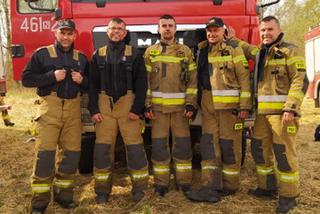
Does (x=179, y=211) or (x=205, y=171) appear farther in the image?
(x=205, y=171)

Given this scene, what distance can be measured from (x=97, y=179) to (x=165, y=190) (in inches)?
30.0

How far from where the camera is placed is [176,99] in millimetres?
4430

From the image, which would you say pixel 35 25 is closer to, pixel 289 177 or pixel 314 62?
pixel 289 177

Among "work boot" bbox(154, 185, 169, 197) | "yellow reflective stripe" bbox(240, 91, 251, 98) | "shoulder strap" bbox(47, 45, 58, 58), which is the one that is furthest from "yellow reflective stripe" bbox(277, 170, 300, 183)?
"shoulder strap" bbox(47, 45, 58, 58)

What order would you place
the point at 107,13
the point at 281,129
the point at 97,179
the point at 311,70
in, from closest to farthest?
1. the point at 281,129
2. the point at 97,179
3. the point at 107,13
4. the point at 311,70

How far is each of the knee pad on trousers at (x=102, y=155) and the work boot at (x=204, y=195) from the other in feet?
3.10

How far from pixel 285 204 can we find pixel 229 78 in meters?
1.37

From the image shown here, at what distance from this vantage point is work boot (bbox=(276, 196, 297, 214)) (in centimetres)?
405

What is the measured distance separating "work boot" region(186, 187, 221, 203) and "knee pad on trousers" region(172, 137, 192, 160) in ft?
1.26

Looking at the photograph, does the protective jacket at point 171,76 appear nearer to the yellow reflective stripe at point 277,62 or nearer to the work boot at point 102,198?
the yellow reflective stripe at point 277,62

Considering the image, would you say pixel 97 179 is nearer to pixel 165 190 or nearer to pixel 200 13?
pixel 165 190

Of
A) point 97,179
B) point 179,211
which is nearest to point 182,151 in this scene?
point 179,211

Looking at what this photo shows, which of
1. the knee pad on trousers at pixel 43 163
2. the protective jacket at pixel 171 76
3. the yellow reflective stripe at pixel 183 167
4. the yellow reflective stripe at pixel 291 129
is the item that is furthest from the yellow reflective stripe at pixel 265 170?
the knee pad on trousers at pixel 43 163

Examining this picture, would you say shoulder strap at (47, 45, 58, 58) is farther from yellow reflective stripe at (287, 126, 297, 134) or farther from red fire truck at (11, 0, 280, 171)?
yellow reflective stripe at (287, 126, 297, 134)
